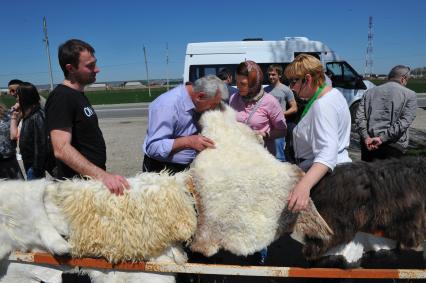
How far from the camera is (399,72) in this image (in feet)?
13.0

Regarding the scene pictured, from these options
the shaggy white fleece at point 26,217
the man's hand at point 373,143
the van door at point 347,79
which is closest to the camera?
the shaggy white fleece at point 26,217

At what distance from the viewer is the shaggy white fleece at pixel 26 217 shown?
2037mm

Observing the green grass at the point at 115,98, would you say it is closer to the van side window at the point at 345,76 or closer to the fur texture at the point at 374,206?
the van side window at the point at 345,76

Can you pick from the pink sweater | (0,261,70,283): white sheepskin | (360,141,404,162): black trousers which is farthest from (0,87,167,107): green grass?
(360,141,404,162): black trousers

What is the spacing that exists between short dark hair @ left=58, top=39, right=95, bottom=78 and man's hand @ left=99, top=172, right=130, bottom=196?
0.79 metres

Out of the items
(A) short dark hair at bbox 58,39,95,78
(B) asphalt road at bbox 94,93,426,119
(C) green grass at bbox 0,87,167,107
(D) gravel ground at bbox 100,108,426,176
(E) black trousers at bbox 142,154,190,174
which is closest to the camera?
(A) short dark hair at bbox 58,39,95,78

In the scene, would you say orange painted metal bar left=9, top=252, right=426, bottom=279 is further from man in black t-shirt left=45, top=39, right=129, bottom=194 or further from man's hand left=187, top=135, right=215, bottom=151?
man's hand left=187, top=135, right=215, bottom=151

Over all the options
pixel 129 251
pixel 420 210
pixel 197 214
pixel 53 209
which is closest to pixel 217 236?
pixel 197 214

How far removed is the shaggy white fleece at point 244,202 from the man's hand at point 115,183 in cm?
42

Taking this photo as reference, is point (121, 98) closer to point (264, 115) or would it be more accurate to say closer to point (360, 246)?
point (264, 115)

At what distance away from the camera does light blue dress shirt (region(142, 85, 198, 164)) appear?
8.22ft

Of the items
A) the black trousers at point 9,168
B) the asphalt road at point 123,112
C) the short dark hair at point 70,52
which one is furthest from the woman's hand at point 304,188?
the asphalt road at point 123,112

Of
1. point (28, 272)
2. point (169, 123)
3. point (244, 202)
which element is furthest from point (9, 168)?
point (244, 202)

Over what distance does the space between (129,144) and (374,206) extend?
8534 millimetres
